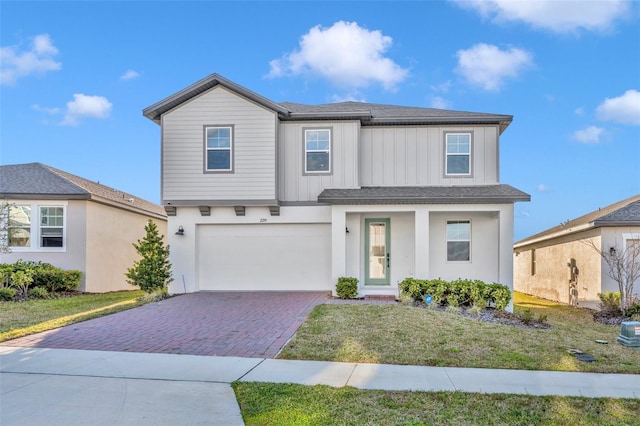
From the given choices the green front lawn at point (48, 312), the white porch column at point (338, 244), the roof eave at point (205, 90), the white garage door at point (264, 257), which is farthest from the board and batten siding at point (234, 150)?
the green front lawn at point (48, 312)

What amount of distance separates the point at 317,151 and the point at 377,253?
151 inches

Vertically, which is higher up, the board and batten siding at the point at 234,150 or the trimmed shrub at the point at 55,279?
the board and batten siding at the point at 234,150

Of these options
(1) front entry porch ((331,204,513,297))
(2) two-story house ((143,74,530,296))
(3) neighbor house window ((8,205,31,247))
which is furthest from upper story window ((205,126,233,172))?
(3) neighbor house window ((8,205,31,247))

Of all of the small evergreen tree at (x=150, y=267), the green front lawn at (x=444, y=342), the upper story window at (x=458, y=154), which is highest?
the upper story window at (x=458, y=154)

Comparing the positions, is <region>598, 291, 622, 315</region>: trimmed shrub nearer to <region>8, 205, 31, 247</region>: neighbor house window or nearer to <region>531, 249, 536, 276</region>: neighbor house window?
<region>531, 249, 536, 276</region>: neighbor house window

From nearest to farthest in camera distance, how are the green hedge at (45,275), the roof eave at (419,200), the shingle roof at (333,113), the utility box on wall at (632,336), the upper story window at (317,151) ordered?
the utility box on wall at (632,336) < the roof eave at (419,200) < the shingle roof at (333,113) < the green hedge at (45,275) < the upper story window at (317,151)

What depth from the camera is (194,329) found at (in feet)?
27.1

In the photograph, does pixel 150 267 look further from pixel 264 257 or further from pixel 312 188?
pixel 312 188

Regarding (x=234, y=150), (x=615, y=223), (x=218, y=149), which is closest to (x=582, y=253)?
(x=615, y=223)

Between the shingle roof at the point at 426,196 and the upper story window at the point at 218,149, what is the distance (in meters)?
3.26

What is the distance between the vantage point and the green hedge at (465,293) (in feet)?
35.7

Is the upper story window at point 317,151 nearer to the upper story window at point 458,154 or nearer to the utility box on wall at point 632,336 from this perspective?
the upper story window at point 458,154

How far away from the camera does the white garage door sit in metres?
13.7

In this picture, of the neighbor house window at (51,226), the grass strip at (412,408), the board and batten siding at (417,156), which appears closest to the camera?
the grass strip at (412,408)
